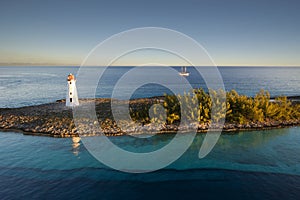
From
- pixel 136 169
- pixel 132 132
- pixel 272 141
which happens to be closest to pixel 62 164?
pixel 136 169

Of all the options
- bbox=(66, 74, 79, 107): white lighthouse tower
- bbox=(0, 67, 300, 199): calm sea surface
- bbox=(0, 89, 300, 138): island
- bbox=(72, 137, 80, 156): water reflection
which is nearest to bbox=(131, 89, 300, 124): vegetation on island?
bbox=(0, 89, 300, 138): island

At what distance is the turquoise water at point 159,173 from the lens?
9.17 metres

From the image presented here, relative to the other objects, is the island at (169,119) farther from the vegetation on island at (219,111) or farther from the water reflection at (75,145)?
the water reflection at (75,145)

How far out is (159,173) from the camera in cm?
1110

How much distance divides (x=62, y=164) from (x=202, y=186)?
27.0 ft

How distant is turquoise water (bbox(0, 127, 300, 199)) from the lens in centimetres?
917

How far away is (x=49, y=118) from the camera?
1972cm

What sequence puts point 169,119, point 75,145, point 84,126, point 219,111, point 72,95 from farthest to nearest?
point 72,95, point 219,111, point 169,119, point 84,126, point 75,145

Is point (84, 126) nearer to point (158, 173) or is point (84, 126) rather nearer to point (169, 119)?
point (169, 119)

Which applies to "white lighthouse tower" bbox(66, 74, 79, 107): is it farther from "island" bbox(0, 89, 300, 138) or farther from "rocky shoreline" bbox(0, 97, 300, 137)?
"rocky shoreline" bbox(0, 97, 300, 137)

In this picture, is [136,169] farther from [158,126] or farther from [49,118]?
[49,118]

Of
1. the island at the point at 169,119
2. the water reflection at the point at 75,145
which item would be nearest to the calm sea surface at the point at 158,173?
the water reflection at the point at 75,145

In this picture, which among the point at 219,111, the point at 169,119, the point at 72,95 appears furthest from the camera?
the point at 72,95

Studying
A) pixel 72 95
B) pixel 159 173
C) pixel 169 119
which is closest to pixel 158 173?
pixel 159 173
